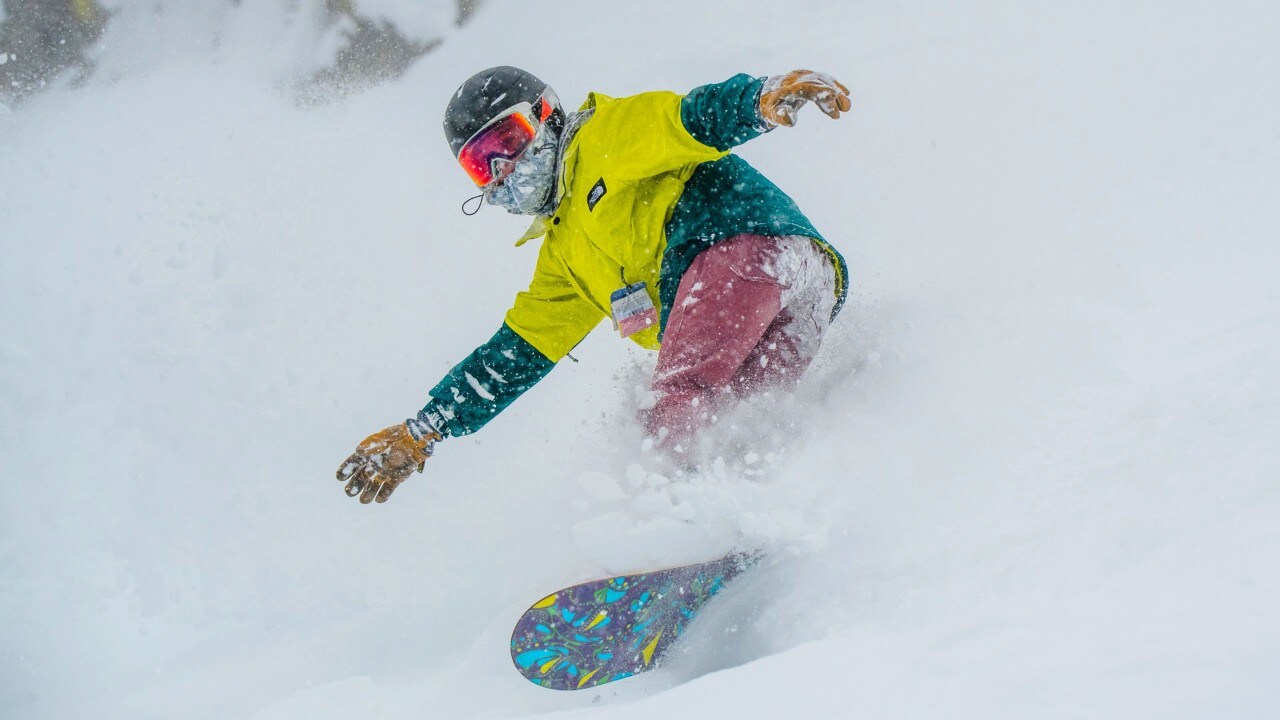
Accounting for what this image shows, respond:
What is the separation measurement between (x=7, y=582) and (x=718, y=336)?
3135 mm

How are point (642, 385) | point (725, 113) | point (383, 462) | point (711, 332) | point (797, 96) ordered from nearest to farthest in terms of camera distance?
point (797, 96), point (725, 113), point (711, 332), point (383, 462), point (642, 385)

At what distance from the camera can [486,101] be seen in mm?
2334

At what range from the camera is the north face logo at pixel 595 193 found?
2.28 meters

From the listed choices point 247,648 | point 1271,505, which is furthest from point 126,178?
point 1271,505

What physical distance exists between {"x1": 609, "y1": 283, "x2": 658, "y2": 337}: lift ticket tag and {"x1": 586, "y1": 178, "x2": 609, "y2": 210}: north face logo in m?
0.29

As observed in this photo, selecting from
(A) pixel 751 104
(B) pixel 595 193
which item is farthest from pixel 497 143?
(A) pixel 751 104

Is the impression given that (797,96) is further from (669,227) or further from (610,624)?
(610,624)

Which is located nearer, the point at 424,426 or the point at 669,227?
the point at 669,227

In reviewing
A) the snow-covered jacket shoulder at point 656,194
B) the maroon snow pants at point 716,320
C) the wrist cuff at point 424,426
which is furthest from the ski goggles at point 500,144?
the wrist cuff at point 424,426

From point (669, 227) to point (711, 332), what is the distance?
392 millimetres

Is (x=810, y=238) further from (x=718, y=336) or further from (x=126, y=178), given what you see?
(x=126, y=178)

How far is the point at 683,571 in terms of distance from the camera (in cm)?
223

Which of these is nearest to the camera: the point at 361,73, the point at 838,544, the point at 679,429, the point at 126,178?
the point at 838,544

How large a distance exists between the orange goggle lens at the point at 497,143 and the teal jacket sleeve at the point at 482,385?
26.7 inches
